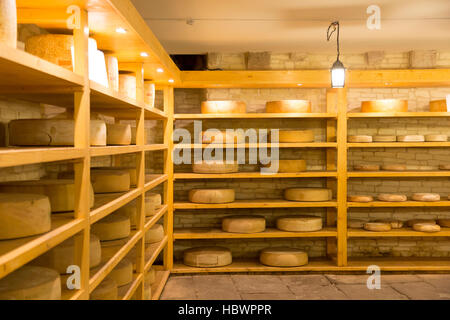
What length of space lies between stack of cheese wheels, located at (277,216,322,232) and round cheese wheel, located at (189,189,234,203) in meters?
0.75

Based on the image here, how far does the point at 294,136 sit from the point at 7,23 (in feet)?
13.7

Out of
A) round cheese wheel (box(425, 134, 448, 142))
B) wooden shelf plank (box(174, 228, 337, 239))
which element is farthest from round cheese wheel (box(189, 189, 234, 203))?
round cheese wheel (box(425, 134, 448, 142))

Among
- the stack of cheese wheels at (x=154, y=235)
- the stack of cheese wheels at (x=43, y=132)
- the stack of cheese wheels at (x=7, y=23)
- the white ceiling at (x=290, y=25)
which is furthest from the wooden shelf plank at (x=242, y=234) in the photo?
the stack of cheese wheels at (x=7, y=23)

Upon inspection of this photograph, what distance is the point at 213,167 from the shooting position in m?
5.33

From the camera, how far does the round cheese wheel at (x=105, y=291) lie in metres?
2.71

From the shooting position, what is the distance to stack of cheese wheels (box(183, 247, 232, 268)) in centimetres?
534

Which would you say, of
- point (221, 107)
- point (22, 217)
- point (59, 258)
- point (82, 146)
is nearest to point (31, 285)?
point (22, 217)

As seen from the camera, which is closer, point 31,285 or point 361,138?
point 31,285

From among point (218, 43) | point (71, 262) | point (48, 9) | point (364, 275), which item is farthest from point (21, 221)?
point (364, 275)

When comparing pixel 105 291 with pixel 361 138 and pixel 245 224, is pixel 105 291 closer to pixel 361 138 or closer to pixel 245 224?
pixel 245 224

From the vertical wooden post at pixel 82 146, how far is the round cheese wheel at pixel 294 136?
3.51 m

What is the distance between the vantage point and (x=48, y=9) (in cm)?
221

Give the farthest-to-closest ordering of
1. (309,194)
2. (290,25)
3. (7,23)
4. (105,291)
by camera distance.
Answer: (309,194) < (290,25) < (105,291) < (7,23)

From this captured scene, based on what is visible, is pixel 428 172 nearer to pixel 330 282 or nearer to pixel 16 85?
pixel 330 282
